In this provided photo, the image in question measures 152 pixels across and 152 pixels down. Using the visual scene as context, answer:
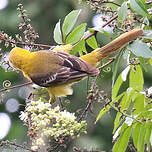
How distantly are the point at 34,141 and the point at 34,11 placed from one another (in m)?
6.94

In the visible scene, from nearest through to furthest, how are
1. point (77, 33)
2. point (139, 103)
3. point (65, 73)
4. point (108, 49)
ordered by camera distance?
point (139, 103), point (77, 33), point (108, 49), point (65, 73)

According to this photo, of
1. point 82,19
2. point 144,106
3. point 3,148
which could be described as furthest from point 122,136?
point 82,19

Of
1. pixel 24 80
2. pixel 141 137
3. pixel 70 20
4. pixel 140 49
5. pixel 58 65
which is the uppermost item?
pixel 70 20

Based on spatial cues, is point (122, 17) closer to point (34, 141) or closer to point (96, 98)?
point (96, 98)

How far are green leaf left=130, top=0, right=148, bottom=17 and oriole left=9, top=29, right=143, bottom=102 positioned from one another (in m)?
0.44

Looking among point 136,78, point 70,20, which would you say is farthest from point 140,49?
point 70,20

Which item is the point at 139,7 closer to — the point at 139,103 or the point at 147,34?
the point at 147,34

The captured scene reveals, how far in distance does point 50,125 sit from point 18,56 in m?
1.28

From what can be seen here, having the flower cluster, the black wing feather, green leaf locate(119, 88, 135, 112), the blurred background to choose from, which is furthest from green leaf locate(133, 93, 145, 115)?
the blurred background

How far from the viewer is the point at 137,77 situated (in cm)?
A: 262

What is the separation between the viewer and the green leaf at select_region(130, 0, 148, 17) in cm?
224

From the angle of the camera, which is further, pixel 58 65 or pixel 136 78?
pixel 58 65

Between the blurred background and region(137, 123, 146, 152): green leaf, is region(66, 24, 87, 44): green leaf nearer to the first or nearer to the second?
region(137, 123, 146, 152): green leaf

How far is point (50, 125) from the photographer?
6.98ft
